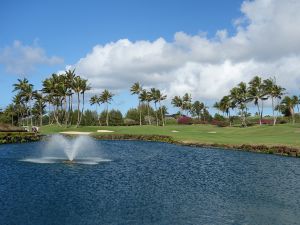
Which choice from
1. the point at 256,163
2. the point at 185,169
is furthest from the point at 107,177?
the point at 256,163

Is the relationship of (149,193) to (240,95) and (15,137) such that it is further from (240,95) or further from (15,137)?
(240,95)

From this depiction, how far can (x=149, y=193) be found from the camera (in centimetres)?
3462

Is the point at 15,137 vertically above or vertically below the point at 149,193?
above

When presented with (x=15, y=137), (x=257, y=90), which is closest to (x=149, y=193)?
(x=15, y=137)

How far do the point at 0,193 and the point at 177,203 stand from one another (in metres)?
14.4

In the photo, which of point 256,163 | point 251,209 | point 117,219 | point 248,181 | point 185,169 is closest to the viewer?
point 117,219

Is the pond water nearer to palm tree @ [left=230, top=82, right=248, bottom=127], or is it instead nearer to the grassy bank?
the grassy bank

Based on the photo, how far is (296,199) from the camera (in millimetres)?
33312

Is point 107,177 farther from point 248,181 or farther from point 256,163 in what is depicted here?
point 256,163

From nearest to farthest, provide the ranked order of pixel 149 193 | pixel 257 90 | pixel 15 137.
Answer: pixel 149 193
pixel 15 137
pixel 257 90

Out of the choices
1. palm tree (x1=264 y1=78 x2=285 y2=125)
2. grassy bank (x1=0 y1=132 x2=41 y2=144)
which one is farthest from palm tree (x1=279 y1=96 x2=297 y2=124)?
grassy bank (x1=0 y1=132 x2=41 y2=144)

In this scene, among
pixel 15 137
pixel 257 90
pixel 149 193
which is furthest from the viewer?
pixel 257 90

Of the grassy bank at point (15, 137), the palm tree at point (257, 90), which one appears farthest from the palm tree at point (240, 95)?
the grassy bank at point (15, 137)

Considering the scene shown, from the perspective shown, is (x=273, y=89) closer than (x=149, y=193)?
No
